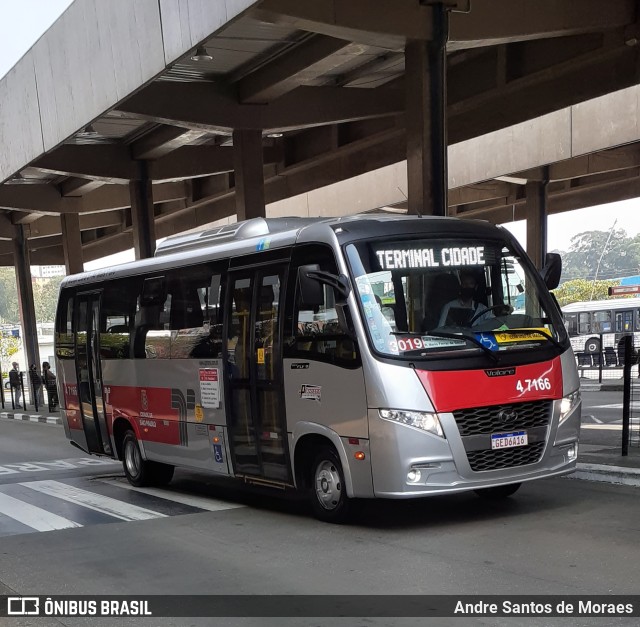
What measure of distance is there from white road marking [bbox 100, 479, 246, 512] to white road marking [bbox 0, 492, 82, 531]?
1514mm

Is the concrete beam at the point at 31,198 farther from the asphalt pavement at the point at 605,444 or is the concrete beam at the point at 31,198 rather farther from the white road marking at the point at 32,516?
the white road marking at the point at 32,516

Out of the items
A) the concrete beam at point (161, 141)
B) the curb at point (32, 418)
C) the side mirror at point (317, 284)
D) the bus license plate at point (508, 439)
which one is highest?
the concrete beam at point (161, 141)

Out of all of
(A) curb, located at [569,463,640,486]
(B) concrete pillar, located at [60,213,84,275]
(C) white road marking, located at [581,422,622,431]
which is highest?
(B) concrete pillar, located at [60,213,84,275]

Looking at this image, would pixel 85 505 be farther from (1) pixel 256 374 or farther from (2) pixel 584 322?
(2) pixel 584 322

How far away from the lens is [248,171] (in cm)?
2353

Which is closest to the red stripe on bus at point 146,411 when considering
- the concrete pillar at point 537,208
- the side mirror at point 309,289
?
the side mirror at point 309,289

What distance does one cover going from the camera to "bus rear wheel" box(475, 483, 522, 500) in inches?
391

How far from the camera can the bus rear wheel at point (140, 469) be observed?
13.0m

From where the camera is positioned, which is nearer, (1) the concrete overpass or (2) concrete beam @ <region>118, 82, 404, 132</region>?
(1) the concrete overpass

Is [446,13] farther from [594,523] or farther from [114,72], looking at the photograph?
[594,523]

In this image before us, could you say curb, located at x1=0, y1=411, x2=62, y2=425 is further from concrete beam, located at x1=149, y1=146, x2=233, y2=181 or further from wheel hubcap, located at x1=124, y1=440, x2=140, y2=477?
wheel hubcap, located at x1=124, y1=440, x2=140, y2=477

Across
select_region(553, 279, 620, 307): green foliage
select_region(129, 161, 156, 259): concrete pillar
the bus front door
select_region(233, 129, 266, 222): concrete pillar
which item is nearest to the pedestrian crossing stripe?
the bus front door

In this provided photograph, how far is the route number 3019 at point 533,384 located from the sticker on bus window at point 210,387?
12.1 feet

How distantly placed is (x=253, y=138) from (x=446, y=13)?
26.4 feet
